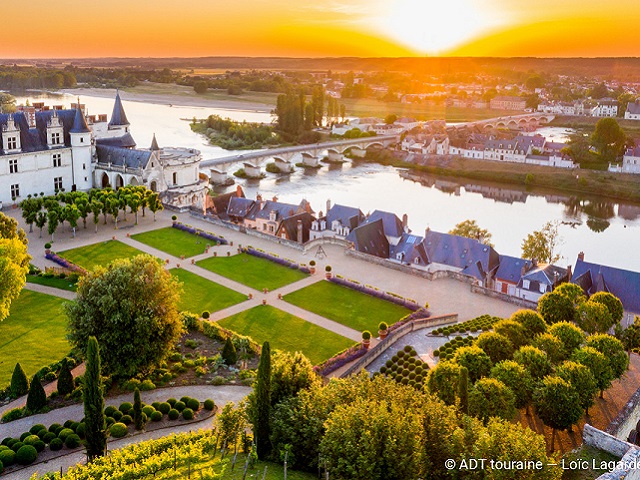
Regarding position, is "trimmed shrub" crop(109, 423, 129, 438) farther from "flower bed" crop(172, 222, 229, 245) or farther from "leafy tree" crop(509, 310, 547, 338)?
"flower bed" crop(172, 222, 229, 245)

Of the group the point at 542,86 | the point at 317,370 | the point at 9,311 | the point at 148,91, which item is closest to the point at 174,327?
the point at 317,370

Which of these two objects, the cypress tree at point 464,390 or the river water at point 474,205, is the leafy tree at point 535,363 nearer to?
the cypress tree at point 464,390

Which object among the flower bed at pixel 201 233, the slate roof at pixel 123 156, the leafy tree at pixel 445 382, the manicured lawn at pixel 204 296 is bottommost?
the manicured lawn at pixel 204 296

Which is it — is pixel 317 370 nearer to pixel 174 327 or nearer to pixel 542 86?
pixel 174 327

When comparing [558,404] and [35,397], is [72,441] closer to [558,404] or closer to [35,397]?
[35,397]

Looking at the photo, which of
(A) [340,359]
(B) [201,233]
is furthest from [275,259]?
(A) [340,359]

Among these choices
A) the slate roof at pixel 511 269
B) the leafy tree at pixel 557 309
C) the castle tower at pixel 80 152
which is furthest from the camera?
the castle tower at pixel 80 152

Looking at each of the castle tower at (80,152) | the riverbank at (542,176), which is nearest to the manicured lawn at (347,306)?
the castle tower at (80,152)
